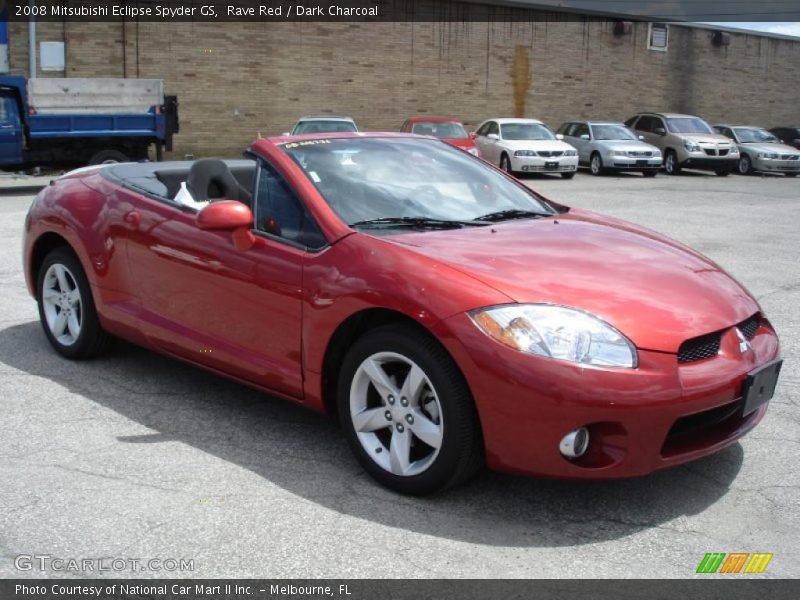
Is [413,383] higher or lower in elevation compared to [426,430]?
higher

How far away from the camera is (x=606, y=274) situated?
153 inches

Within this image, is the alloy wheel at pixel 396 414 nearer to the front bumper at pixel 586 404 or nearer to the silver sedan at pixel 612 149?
the front bumper at pixel 586 404

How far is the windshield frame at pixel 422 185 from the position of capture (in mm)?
4441

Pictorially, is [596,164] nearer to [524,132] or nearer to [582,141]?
[582,141]

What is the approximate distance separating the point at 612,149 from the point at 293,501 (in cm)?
2350

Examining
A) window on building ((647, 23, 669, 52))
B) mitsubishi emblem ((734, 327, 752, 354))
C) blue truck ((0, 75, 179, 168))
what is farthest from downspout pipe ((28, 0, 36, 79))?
mitsubishi emblem ((734, 327, 752, 354))

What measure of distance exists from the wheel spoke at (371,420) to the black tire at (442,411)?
0.04 metres

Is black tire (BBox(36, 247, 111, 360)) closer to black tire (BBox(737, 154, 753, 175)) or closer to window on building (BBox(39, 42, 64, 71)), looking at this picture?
window on building (BBox(39, 42, 64, 71))

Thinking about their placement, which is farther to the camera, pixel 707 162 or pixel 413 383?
pixel 707 162

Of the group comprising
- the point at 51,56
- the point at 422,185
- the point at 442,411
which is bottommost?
the point at 442,411

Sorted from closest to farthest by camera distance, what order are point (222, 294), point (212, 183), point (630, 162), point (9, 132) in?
point (222, 294), point (212, 183), point (9, 132), point (630, 162)

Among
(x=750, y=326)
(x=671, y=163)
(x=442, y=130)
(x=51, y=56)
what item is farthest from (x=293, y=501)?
(x=671, y=163)

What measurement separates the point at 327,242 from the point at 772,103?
4029cm

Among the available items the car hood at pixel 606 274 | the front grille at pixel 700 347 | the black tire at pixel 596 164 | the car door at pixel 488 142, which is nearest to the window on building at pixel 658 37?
the black tire at pixel 596 164
